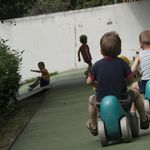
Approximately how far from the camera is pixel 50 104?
8609 mm

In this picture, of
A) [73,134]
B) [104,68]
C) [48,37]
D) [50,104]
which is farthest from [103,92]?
[48,37]

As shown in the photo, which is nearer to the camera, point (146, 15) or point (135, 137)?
point (135, 137)

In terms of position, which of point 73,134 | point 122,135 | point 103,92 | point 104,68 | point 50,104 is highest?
point 104,68

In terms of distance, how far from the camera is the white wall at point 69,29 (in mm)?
19578

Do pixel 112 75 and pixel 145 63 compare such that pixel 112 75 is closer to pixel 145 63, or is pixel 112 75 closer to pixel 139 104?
pixel 139 104

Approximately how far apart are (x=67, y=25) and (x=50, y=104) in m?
11.7

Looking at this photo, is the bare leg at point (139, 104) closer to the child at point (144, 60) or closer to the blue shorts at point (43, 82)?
the child at point (144, 60)

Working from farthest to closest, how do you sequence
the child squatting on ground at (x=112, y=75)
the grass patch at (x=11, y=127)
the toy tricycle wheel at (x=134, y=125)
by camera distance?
1. the grass patch at (x=11, y=127)
2. the toy tricycle wheel at (x=134, y=125)
3. the child squatting on ground at (x=112, y=75)

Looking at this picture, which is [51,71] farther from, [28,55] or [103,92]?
[103,92]

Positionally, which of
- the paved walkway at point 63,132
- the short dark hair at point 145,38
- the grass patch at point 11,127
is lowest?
the grass patch at point 11,127

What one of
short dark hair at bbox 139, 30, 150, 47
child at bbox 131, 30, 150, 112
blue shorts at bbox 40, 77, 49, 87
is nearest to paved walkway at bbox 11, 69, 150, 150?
child at bbox 131, 30, 150, 112

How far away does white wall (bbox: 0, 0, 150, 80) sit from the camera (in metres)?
19.6

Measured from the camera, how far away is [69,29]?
64.7ft

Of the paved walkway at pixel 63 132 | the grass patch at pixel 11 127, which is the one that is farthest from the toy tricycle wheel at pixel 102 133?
the grass patch at pixel 11 127
